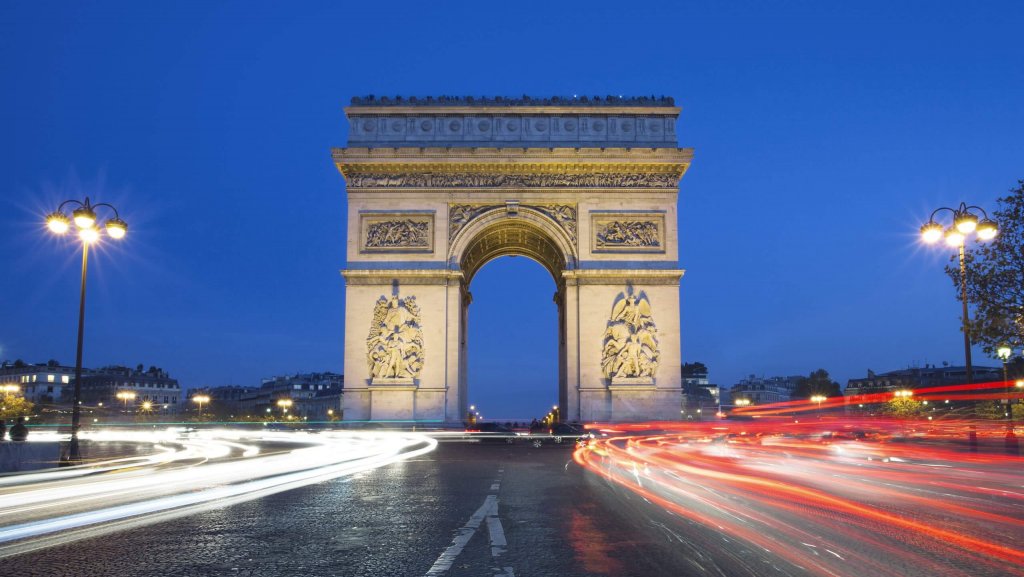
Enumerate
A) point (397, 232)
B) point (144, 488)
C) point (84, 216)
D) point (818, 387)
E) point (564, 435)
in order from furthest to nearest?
point (818, 387)
point (397, 232)
point (564, 435)
point (84, 216)
point (144, 488)

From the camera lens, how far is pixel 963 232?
20172 mm

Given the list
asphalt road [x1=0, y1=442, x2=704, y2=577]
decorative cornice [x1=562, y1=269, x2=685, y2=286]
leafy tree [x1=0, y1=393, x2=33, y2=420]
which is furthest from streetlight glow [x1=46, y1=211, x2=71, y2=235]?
leafy tree [x1=0, y1=393, x2=33, y2=420]

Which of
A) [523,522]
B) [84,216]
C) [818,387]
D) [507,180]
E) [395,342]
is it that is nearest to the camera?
[523,522]

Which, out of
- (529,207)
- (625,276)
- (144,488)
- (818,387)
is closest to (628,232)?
(625,276)

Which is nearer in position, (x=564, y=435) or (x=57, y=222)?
(x=57, y=222)

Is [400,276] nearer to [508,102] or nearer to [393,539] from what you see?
[508,102]

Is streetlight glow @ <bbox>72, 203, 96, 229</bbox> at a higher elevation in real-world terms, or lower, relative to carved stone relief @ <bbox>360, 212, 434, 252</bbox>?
lower

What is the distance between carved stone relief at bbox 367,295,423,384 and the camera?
108 feet

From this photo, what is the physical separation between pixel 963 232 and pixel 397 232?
20970mm

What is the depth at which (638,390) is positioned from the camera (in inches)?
1304

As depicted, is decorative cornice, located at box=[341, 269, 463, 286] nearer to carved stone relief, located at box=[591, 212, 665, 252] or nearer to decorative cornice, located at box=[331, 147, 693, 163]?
decorative cornice, located at box=[331, 147, 693, 163]

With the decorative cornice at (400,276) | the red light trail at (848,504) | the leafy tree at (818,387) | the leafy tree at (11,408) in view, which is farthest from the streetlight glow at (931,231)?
the leafy tree at (818,387)

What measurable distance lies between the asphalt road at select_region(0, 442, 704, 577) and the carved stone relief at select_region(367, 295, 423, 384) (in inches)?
878

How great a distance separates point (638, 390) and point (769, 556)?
2779cm
